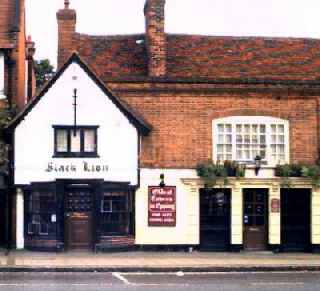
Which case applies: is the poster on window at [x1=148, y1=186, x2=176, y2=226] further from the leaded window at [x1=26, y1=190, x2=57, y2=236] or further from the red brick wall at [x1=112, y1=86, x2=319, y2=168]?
the leaded window at [x1=26, y1=190, x2=57, y2=236]

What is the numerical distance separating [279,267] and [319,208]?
18.4ft

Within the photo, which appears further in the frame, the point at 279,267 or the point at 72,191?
the point at 72,191

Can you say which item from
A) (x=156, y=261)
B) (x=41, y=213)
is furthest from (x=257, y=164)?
(x=41, y=213)

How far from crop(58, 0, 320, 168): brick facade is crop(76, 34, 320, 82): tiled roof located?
4cm

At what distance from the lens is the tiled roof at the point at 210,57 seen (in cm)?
2903

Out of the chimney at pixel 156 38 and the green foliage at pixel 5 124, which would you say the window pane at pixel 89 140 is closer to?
the green foliage at pixel 5 124

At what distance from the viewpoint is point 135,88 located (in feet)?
92.5

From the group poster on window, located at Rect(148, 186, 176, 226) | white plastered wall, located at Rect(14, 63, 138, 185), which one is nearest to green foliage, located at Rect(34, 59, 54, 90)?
white plastered wall, located at Rect(14, 63, 138, 185)

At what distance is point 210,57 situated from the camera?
1183 inches

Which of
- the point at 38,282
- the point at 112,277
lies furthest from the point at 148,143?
the point at 38,282

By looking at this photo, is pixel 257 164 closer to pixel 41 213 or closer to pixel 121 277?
pixel 41 213

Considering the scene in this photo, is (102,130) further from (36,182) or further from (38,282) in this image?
(38,282)

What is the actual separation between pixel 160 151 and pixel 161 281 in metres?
9.14

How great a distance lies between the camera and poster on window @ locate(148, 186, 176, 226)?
27828mm
